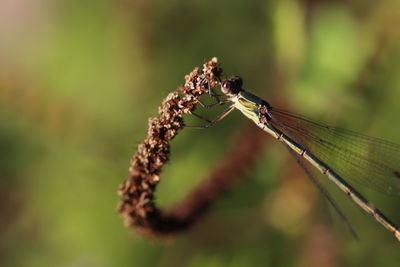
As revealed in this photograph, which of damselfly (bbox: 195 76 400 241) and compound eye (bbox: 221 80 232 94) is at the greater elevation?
compound eye (bbox: 221 80 232 94)

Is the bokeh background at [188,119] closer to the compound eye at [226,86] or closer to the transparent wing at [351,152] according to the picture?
the transparent wing at [351,152]

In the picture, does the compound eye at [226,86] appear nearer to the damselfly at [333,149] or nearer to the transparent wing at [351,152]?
the damselfly at [333,149]

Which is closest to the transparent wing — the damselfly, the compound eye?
the damselfly

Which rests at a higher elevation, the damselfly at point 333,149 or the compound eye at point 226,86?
the compound eye at point 226,86

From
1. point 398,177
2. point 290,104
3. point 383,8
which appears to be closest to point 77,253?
point 290,104

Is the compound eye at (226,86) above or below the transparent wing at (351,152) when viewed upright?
above

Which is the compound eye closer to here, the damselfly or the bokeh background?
the damselfly

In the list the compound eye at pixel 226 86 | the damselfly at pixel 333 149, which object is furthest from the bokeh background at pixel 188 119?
the compound eye at pixel 226 86
